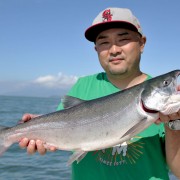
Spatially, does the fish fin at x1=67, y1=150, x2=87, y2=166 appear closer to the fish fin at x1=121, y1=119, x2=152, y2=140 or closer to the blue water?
the fish fin at x1=121, y1=119, x2=152, y2=140

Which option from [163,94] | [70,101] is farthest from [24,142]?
[163,94]

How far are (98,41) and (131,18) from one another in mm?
571

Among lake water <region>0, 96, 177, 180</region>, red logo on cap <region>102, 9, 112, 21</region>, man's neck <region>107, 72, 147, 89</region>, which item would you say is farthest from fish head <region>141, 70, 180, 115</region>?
lake water <region>0, 96, 177, 180</region>

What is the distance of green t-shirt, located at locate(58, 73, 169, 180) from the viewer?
4.30 m

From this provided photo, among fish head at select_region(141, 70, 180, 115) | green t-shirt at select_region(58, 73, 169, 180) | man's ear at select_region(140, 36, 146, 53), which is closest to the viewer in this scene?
fish head at select_region(141, 70, 180, 115)

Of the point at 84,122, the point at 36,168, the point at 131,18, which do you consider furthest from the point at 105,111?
the point at 36,168

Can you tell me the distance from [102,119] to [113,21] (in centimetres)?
137

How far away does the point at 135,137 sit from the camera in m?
4.43

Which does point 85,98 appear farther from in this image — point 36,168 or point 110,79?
point 36,168

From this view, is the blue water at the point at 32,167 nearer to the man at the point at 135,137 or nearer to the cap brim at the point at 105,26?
the man at the point at 135,137

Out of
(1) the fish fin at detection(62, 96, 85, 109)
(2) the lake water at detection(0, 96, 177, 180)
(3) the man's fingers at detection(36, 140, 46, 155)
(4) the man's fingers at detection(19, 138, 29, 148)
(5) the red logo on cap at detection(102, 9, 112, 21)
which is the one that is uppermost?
(5) the red logo on cap at detection(102, 9, 112, 21)

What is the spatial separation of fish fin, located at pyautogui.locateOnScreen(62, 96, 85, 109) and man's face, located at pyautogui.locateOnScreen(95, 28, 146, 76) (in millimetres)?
603

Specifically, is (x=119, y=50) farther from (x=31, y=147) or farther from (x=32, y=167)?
(x=32, y=167)

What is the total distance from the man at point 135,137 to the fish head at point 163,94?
4.7 inches
